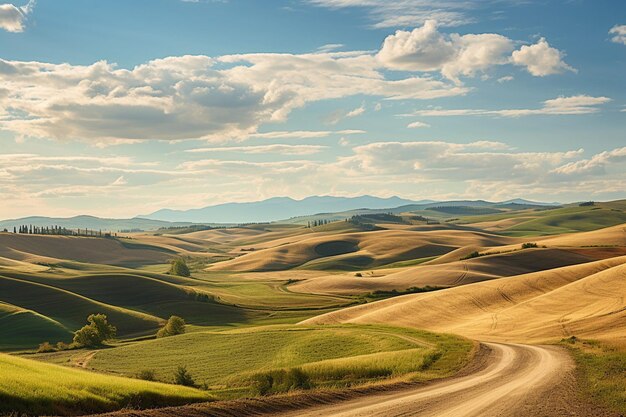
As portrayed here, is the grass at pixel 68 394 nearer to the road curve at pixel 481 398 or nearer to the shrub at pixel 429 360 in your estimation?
the road curve at pixel 481 398

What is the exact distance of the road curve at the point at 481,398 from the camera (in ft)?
93.9

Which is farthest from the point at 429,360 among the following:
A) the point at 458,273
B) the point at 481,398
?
the point at 458,273

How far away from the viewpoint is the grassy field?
147 feet

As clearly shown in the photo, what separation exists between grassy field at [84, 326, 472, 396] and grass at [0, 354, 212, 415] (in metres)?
8.87

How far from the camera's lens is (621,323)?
62.5m

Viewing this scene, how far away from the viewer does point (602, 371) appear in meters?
39.3

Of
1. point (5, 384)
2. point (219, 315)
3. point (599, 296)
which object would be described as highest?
point (5, 384)

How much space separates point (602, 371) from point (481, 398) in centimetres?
1230

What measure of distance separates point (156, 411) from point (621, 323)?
52083mm

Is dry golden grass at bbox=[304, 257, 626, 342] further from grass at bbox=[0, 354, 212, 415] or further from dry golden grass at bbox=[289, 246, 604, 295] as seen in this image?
grass at bbox=[0, 354, 212, 415]

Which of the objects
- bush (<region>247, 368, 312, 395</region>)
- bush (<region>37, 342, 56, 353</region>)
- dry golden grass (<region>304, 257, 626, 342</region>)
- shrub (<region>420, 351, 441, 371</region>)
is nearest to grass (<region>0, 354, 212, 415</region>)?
bush (<region>247, 368, 312, 395</region>)

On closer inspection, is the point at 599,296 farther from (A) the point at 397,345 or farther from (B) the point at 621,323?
(A) the point at 397,345

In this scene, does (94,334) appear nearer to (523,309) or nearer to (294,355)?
(294,355)

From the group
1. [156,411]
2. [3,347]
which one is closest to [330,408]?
[156,411]
